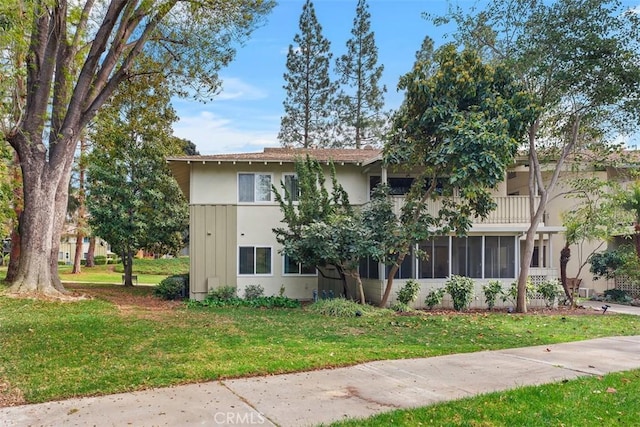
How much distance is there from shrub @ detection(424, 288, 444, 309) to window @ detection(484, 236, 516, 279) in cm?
209

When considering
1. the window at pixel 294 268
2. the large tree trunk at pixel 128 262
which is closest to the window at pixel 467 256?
the window at pixel 294 268

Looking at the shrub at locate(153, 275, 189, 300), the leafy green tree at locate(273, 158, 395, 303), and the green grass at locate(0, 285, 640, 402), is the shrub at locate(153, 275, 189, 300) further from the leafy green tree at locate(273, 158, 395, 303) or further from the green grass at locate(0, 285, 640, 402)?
the leafy green tree at locate(273, 158, 395, 303)

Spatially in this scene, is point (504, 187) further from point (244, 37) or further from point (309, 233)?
point (244, 37)

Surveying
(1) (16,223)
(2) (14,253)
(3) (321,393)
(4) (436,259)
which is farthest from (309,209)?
(2) (14,253)

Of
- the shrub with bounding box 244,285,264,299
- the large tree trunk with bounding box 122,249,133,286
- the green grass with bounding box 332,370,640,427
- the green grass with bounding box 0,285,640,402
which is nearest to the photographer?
the green grass with bounding box 332,370,640,427

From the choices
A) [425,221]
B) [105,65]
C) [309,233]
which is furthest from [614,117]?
[105,65]

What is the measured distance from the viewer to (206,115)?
2398 cm

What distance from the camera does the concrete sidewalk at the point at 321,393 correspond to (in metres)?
5.04

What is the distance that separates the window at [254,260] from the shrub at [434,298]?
5661 millimetres

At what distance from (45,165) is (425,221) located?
38.5 feet

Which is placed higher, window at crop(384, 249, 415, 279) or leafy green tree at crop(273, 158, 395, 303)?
leafy green tree at crop(273, 158, 395, 303)

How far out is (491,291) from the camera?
619 inches

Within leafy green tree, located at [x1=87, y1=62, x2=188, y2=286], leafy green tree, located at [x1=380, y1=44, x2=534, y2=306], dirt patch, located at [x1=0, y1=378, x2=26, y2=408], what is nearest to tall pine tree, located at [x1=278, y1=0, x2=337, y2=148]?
leafy green tree, located at [x1=87, y1=62, x2=188, y2=286]

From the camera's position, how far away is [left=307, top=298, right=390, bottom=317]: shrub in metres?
13.6
